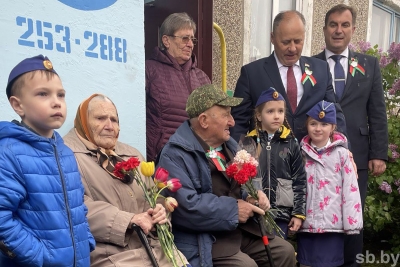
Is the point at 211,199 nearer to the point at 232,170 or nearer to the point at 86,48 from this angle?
the point at 232,170

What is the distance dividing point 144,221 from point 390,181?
3239 mm

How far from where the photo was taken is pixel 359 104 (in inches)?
133

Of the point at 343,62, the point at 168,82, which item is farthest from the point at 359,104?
the point at 168,82

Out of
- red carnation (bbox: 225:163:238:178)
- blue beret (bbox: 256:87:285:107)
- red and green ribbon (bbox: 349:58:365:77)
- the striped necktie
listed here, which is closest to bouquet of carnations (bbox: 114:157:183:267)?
red carnation (bbox: 225:163:238:178)

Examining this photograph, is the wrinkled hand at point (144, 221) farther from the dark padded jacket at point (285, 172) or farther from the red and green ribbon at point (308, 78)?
the red and green ribbon at point (308, 78)

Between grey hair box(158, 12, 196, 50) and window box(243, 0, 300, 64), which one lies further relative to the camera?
window box(243, 0, 300, 64)

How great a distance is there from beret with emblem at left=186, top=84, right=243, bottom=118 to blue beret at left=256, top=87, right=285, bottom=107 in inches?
13.5

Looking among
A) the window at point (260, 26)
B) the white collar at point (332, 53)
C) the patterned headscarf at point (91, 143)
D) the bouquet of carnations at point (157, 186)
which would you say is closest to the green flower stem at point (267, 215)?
the bouquet of carnations at point (157, 186)

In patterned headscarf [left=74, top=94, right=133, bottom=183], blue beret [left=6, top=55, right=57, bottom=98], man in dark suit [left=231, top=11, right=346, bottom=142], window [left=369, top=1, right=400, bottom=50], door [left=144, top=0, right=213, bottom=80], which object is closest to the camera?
blue beret [left=6, top=55, right=57, bottom=98]

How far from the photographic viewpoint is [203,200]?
7.77 ft

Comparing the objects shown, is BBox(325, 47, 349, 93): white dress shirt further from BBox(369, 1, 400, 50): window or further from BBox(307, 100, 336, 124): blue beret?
BBox(369, 1, 400, 50): window

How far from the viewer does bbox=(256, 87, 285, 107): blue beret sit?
284 centimetres

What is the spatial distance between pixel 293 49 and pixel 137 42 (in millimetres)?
1189

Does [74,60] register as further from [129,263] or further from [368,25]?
[368,25]
